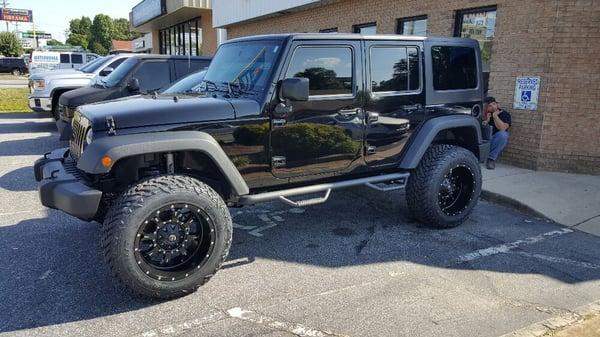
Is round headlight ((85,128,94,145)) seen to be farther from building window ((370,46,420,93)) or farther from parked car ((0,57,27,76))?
parked car ((0,57,27,76))

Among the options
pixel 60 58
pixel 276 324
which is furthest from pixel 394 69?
pixel 60 58

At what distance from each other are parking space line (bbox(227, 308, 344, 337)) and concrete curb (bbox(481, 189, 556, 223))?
12.1 feet

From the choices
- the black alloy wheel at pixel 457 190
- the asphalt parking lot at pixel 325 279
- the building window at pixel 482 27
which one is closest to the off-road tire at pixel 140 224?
the asphalt parking lot at pixel 325 279

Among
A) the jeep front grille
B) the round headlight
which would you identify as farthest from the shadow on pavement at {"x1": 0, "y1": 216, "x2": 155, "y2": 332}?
the round headlight

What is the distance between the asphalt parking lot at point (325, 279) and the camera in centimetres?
319

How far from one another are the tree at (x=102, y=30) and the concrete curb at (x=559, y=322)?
11036 centimetres

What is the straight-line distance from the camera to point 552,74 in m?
7.09

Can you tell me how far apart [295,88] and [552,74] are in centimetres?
513

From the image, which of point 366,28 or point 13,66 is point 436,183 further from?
point 13,66

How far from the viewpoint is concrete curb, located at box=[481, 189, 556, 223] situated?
5664mm

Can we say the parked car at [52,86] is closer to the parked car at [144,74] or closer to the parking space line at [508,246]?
the parked car at [144,74]

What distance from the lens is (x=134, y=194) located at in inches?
→ 131

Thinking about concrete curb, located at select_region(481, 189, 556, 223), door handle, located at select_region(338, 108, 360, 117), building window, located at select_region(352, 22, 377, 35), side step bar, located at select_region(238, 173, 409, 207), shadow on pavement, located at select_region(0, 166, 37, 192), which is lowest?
concrete curb, located at select_region(481, 189, 556, 223)

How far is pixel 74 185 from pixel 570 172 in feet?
22.7
